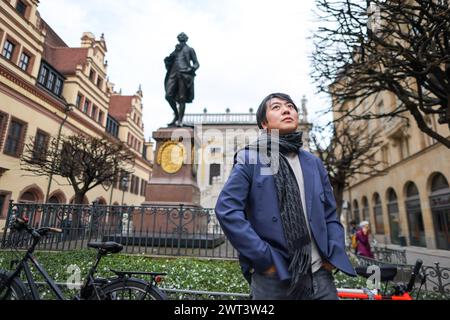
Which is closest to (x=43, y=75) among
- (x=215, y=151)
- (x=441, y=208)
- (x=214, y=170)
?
(x=215, y=151)

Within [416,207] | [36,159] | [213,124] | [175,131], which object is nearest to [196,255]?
[175,131]

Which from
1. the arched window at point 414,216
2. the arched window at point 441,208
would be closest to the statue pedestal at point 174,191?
the arched window at point 441,208

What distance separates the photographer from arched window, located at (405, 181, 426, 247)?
18570 mm

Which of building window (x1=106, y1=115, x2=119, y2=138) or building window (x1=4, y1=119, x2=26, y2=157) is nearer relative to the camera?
building window (x1=4, y1=119, x2=26, y2=157)

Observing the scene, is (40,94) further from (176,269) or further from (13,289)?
(13,289)

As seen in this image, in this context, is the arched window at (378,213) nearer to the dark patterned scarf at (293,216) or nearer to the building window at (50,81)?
the dark patterned scarf at (293,216)

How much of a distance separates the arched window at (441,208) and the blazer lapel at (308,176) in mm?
18758

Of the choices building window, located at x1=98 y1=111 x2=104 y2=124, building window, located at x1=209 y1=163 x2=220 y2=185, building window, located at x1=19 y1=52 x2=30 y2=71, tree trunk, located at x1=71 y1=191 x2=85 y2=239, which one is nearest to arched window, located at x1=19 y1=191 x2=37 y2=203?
building window, located at x1=19 y1=52 x2=30 y2=71

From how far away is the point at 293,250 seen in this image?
5.34ft

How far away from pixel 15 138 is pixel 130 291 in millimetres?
19346

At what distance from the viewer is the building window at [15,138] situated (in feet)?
54.0

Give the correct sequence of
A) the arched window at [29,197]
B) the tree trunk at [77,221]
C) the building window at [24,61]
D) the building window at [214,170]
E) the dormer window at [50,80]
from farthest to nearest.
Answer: the building window at [214,170] → the dormer window at [50,80] → the building window at [24,61] → the arched window at [29,197] → the tree trunk at [77,221]

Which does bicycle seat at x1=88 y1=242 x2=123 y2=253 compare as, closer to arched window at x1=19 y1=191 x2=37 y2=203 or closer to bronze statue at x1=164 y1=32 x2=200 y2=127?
bronze statue at x1=164 y1=32 x2=200 y2=127

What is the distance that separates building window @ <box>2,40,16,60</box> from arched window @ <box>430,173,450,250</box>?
97.0 ft
